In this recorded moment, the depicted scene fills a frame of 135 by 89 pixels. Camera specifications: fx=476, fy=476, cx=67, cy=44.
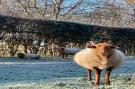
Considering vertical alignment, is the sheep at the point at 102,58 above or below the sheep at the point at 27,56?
above

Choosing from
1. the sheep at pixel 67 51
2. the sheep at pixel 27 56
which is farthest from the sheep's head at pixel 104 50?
the sheep at pixel 67 51

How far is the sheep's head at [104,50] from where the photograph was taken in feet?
39.0

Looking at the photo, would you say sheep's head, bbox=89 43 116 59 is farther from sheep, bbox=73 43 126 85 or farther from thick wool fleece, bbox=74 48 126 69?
thick wool fleece, bbox=74 48 126 69

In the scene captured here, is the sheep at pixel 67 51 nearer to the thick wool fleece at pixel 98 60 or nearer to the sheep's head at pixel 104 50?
the thick wool fleece at pixel 98 60

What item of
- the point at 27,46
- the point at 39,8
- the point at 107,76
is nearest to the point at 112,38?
the point at 27,46

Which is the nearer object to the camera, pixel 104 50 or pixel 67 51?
pixel 104 50

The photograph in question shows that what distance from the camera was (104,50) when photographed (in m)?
11.9

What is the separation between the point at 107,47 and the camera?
1188 cm

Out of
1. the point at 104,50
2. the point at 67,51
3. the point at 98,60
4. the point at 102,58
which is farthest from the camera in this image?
the point at 67,51

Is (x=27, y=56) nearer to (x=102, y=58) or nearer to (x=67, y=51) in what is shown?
(x=67, y=51)

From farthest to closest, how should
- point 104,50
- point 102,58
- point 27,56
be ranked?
1. point 27,56
2. point 102,58
3. point 104,50

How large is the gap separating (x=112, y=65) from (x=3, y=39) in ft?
48.7

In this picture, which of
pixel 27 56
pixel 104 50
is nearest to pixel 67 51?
pixel 27 56

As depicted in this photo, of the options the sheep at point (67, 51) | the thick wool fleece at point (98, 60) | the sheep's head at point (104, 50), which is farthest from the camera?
the sheep at point (67, 51)
